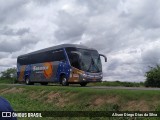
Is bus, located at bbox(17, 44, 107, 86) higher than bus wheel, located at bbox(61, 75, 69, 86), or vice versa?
bus, located at bbox(17, 44, 107, 86)

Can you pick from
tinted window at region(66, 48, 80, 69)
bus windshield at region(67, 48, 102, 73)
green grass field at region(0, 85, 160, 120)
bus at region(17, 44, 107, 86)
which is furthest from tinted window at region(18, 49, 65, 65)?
green grass field at region(0, 85, 160, 120)

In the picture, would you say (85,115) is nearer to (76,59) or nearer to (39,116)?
(39,116)

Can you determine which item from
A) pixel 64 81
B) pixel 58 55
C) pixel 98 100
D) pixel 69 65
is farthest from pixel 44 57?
pixel 98 100

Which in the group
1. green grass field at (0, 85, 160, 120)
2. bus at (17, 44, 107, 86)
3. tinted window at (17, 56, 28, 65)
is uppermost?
tinted window at (17, 56, 28, 65)

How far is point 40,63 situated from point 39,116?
1993 centimetres

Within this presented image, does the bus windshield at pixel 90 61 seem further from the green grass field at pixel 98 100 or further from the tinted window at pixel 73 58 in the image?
the green grass field at pixel 98 100

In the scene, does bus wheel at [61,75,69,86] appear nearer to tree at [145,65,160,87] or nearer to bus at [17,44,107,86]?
bus at [17,44,107,86]

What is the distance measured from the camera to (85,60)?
27.7 meters

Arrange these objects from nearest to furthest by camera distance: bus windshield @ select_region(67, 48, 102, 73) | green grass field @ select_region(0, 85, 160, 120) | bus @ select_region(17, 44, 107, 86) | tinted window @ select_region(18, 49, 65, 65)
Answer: green grass field @ select_region(0, 85, 160, 120)
bus windshield @ select_region(67, 48, 102, 73)
bus @ select_region(17, 44, 107, 86)
tinted window @ select_region(18, 49, 65, 65)

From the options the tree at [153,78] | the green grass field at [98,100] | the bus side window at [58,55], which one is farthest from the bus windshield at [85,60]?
the tree at [153,78]

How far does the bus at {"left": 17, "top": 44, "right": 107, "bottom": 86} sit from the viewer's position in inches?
1087

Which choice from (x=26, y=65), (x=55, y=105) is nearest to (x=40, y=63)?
(x=26, y=65)

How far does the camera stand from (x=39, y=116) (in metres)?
14.8

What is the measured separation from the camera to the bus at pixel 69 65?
90.6ft
